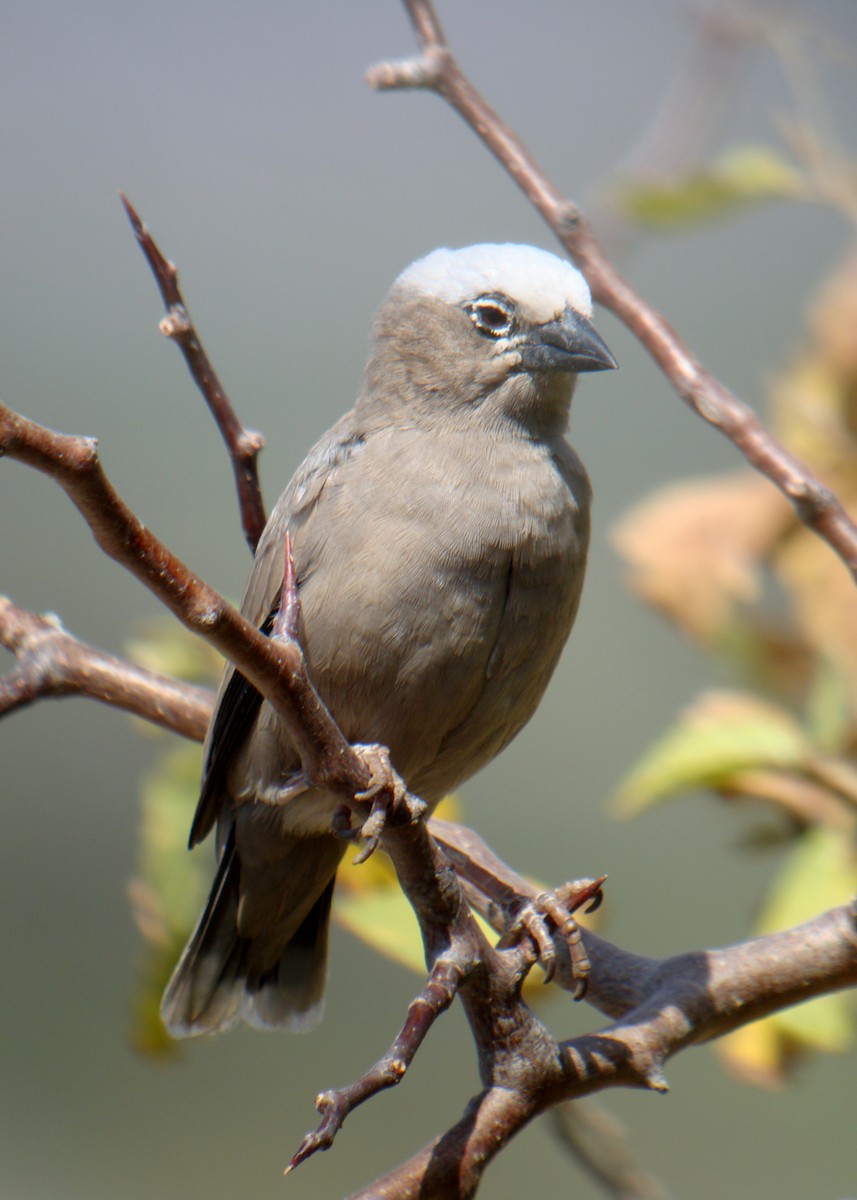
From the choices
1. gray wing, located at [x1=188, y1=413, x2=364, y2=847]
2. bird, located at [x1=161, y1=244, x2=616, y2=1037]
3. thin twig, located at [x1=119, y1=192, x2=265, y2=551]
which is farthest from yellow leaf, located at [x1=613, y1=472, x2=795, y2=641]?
thin twig, located at [x1=119, y1=192, x2=265, y2=551]

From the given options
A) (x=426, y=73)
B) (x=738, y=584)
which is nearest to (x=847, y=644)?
(x=738, y=584)

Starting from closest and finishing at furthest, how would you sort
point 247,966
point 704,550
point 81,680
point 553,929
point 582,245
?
point 553,929
point 81,680
point 582,245
point 704,550
point 247,966

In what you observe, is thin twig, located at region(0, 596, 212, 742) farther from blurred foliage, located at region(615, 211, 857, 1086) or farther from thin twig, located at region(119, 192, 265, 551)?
blurred foliage, located at region(615, 211, 857, 1086)

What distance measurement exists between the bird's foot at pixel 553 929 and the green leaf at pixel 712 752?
25 cm

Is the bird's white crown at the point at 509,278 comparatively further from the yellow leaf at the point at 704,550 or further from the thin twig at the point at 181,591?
the thin twig at the point at 181,591

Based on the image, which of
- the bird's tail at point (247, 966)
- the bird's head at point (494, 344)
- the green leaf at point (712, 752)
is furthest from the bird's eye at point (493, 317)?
the bird's tail at point (247, 966)

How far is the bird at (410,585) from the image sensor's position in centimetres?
258

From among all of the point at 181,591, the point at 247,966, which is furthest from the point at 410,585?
the point at 247,966

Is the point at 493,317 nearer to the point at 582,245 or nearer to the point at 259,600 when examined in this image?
the point at 582,245

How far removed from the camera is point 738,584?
9.14 feet

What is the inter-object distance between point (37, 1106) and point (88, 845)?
1.25 meters

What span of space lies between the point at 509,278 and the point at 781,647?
3.42 feet

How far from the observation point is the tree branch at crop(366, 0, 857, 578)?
2463 mm

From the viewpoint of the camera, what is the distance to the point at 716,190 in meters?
2.73
